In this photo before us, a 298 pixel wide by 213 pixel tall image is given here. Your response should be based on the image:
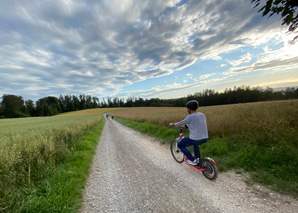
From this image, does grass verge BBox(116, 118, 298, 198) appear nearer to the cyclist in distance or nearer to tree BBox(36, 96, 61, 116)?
the cyclist in distance

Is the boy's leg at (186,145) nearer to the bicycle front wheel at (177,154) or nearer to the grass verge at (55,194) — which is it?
the bicycle front wheel at (177,154)

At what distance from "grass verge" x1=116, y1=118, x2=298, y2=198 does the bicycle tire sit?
2.04 ft

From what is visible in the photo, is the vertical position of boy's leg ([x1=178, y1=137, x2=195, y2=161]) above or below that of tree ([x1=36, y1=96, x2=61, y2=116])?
below

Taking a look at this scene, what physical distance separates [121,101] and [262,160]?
12415 cm

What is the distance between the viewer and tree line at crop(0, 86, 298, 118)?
51550mm

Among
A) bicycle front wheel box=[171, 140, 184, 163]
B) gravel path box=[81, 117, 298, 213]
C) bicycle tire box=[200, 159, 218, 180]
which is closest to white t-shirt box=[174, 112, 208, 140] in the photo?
bicycle tire box=[200, 159, 218, 180]

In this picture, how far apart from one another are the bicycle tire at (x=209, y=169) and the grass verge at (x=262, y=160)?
0.62 metres

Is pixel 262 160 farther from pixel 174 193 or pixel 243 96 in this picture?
pixel 243 96

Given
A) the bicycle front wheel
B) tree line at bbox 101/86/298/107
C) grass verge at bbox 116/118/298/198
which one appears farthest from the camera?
tree line at bbox 101/86/298/107

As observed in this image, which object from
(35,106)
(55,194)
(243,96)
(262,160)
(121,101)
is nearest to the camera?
(55,194)

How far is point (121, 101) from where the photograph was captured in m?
124

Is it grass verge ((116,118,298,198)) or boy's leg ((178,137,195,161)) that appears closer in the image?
grass verge ((116,118,298,198))

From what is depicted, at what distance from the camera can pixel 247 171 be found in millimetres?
3607

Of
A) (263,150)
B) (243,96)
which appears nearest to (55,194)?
(263,150)
